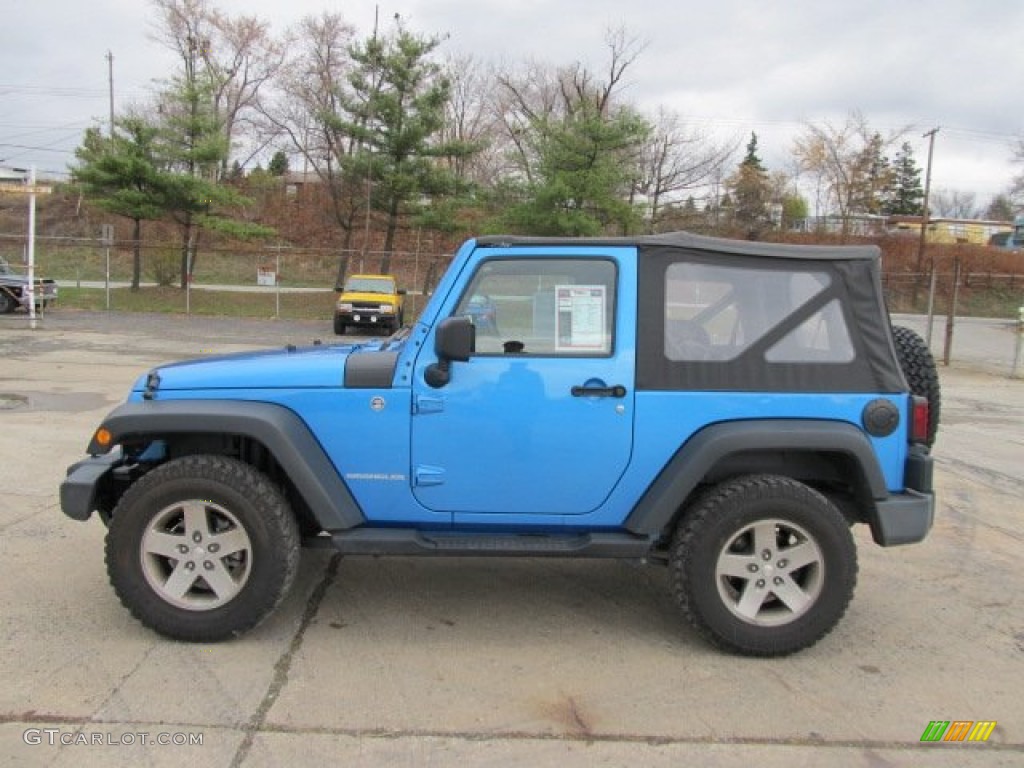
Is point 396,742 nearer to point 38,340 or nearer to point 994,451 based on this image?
point 994,451

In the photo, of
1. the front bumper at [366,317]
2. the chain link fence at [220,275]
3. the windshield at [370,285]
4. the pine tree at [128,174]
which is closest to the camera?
the front bumper at [366,317]

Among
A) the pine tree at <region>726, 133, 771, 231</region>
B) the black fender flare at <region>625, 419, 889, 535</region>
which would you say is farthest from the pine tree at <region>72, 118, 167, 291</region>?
the pine tree at <region>726, 133, 771, 231</region>

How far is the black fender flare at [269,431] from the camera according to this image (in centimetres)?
352

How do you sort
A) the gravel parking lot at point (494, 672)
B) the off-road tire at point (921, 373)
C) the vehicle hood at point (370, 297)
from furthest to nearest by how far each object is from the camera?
the vehicle hood at point (370, 297) < the off-road tire at point (921, 373) < the gravel parking lot at point (494, 672)

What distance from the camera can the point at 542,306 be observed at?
12.1 ft

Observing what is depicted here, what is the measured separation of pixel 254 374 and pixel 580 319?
153 cm

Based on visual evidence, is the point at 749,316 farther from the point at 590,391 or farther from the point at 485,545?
the point at 485,545

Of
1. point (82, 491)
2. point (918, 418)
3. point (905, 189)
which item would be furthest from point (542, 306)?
point (905, 189)

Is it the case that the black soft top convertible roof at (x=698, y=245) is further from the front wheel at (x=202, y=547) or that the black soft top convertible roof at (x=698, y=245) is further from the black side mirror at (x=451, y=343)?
the front wheel at (x=202, y=547)

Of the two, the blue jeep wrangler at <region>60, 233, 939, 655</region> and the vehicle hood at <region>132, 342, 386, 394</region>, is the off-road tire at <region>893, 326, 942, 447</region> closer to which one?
the blue jeep wrangler at <region>60, 233, 939, 655</region>

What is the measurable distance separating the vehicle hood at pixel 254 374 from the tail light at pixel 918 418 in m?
2.65

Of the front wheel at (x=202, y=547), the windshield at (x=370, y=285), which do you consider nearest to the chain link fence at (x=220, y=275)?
the windshield at (x=370, y=285)

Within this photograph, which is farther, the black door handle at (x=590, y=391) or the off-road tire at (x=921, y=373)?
the off-road tire at (x=921, y=373)

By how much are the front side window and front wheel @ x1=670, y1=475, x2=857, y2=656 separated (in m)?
0.93
